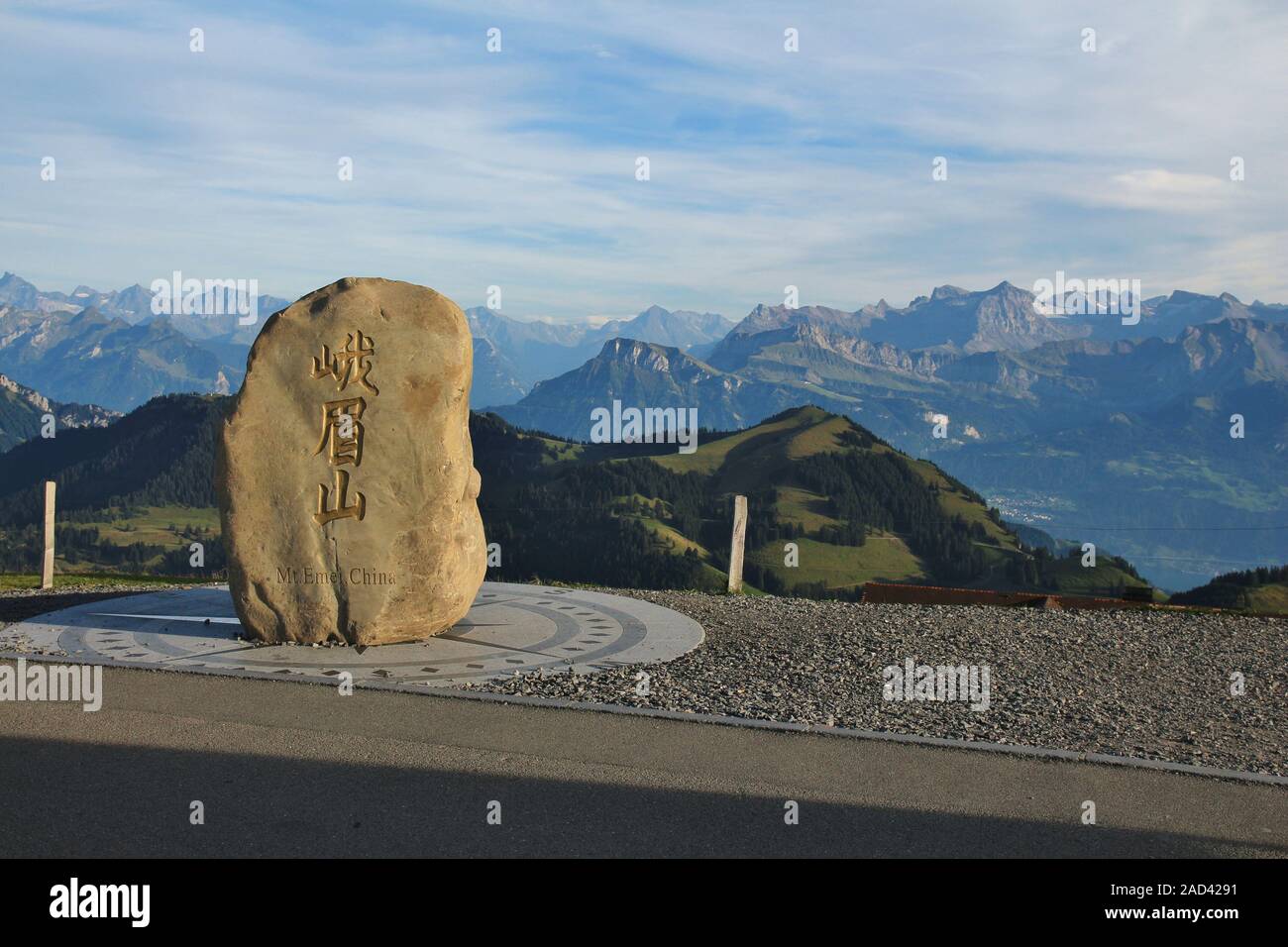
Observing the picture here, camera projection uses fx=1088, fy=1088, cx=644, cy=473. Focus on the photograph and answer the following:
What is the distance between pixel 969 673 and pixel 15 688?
12582mm

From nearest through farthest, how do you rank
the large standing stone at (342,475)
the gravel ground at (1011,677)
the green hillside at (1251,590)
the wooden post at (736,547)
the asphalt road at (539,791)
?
1. the asphalt road at (539,791)
2. the gravel ground at (1011,677)
3. the large standing stone at (342,475)
4. the wooden post at (736,547)
5. the green hillside at (1251,590)

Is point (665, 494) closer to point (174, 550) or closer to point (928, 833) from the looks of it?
point (174, 550)

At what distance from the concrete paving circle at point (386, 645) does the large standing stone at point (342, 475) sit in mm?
638

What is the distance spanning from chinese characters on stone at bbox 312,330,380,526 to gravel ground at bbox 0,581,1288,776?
13.0 ft

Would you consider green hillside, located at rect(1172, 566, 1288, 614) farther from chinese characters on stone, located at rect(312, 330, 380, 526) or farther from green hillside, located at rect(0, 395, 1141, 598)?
chinese characters on stone, located at rect(312, 330, 380, 526)

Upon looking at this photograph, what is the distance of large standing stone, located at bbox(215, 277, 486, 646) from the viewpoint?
16.1 m

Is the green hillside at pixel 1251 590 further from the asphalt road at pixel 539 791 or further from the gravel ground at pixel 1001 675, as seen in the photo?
the asphalt road at pixel 539 791

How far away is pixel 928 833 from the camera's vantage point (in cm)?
894

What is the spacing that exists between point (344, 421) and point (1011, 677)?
10321mm

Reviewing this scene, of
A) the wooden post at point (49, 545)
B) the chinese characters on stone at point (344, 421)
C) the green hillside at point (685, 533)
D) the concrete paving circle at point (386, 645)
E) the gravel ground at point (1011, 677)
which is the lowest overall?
the green hillside at point (685, 533)

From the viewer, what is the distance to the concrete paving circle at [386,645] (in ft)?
48.9

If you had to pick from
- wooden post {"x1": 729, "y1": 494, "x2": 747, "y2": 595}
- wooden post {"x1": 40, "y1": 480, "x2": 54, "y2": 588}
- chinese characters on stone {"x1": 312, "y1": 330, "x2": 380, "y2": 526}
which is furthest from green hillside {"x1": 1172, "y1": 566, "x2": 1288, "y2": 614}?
wooden post {"x1": 40, "y1": 480, "x2": 54, "y2": 588}

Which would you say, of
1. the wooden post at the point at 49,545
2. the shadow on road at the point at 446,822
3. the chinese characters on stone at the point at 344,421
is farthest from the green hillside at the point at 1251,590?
the shadow on road at the point at 446,822

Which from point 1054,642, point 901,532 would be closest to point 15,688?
point 1054,642
